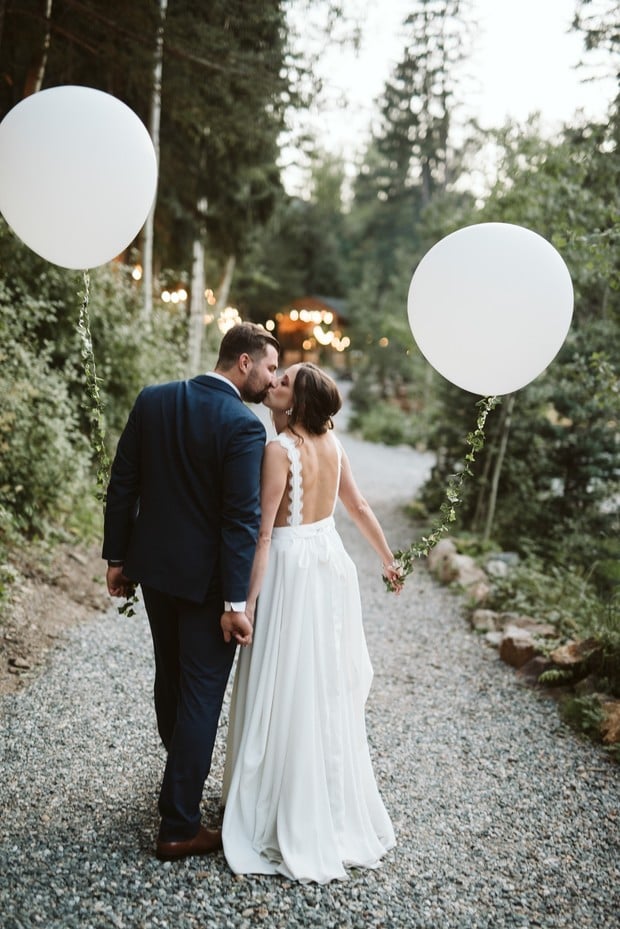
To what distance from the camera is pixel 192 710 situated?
8.12 feet

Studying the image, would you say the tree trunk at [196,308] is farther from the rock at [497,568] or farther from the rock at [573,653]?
the rock at [573,653]

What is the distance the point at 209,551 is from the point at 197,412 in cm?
49

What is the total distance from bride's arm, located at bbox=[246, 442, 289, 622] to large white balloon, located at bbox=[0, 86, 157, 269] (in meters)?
1.11

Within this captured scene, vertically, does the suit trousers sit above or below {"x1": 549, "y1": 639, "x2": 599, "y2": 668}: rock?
above

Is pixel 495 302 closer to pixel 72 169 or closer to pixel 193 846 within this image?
pixel 72 169

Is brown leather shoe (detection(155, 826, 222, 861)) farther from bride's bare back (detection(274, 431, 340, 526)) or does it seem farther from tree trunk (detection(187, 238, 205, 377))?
tree trunk (detection(187, 238, 205, 377))

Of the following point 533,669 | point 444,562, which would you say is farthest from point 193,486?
point 444,562

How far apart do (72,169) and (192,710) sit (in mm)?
2011

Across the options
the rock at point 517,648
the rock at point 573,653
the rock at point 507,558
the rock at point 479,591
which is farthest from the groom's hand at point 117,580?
the rock at point 507,558

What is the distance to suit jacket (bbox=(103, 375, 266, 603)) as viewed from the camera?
238cm

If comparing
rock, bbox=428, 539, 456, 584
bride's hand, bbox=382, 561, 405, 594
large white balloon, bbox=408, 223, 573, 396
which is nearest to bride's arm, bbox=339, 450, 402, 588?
bride's hand, bbox=382, 561, 405, 594

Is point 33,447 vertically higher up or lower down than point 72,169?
lower down

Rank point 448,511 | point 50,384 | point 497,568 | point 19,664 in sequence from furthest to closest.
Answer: point 497,568 < point 50,384 < point 19,664 < point 448,511

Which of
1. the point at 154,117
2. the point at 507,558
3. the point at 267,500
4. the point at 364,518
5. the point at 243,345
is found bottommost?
the point at 507,558
